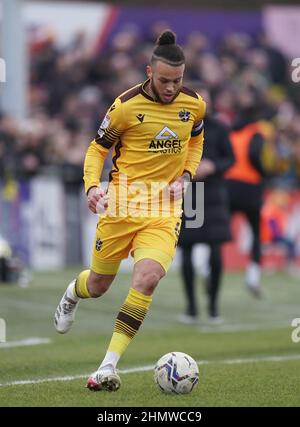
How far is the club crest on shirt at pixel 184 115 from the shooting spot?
7.38 m

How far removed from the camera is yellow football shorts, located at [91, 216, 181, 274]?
23.6 feet

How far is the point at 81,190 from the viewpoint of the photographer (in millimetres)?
16766

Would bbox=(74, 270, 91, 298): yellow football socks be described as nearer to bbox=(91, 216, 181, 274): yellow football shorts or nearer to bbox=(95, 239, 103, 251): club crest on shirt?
bbox=(91, 216, 181, 274): yellow football shorts

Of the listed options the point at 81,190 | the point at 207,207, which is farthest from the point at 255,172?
the point at 81,190

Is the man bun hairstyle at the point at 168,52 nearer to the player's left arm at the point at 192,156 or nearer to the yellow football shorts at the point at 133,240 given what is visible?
the player's left arm at the point at 192,156

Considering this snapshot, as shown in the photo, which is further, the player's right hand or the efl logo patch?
the efl logo patch

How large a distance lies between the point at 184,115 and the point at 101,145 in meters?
0.62

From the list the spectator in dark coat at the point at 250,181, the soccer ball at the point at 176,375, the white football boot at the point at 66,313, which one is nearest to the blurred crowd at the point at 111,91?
the spectator in dark coat at the point at 250,181

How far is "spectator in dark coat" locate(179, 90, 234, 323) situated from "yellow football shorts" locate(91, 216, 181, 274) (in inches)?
155

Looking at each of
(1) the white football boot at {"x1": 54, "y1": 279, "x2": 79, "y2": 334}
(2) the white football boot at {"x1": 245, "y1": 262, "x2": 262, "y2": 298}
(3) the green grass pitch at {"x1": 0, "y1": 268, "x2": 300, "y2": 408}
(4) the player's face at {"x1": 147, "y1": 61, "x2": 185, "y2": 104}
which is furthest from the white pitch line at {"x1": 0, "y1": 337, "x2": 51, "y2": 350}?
(2) the white football boot at {"x1": 245, "y1": 262, "x2": 262, "y2": 298}

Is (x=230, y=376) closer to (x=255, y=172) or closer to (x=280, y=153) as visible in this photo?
(x=255, y=172)

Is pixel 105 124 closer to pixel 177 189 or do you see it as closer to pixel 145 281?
pixel 177 189

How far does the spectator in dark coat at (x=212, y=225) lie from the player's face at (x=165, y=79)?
4.18 m

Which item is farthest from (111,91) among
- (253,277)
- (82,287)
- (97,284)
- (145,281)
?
(145,281)
